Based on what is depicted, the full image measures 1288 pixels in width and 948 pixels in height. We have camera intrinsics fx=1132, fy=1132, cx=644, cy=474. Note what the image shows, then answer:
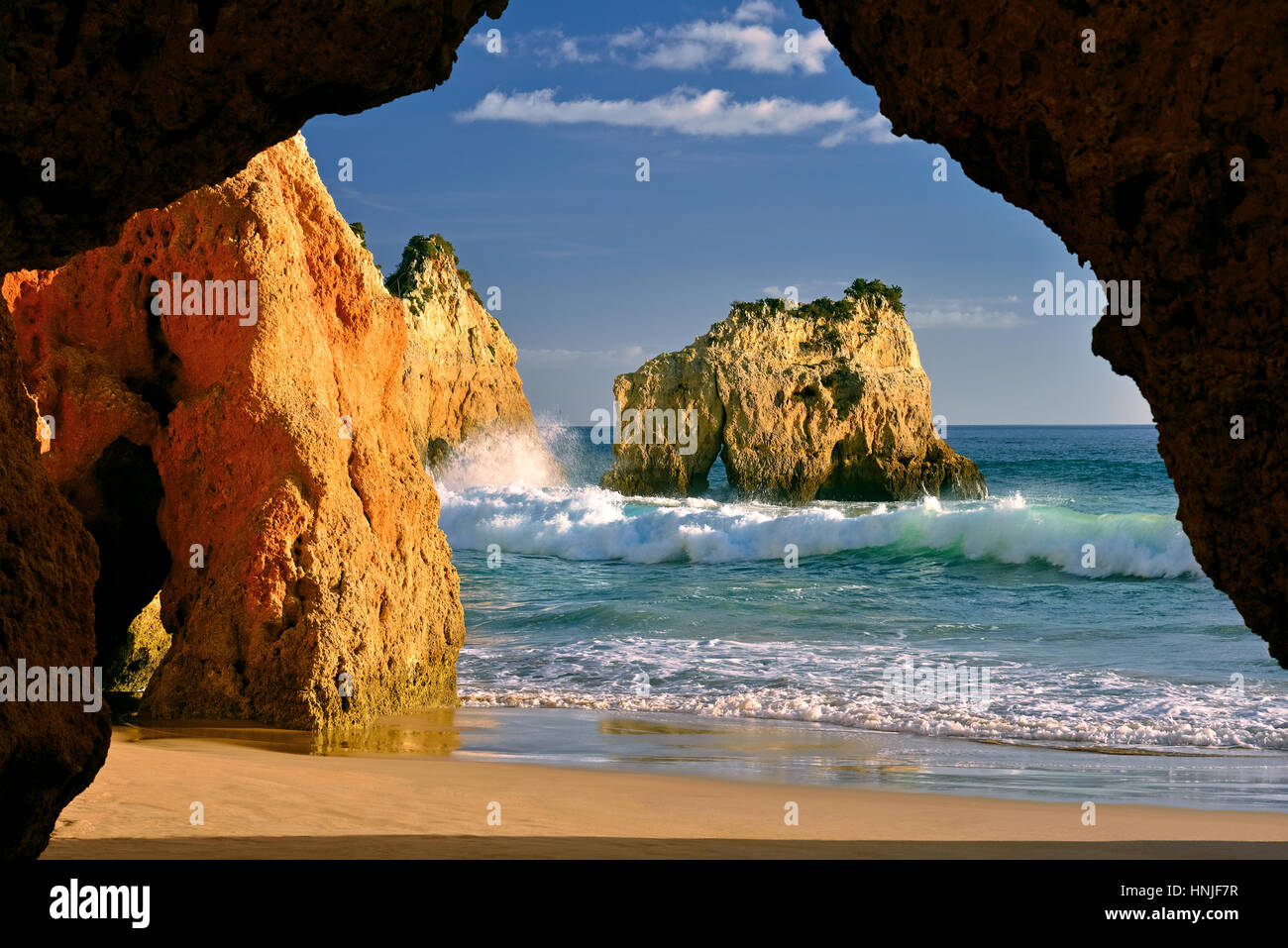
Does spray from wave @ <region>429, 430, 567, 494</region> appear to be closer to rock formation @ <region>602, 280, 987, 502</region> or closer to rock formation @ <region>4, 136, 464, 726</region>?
rock formation @ <region>602, 280, 987, 502</region>

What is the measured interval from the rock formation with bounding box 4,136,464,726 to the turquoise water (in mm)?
3246

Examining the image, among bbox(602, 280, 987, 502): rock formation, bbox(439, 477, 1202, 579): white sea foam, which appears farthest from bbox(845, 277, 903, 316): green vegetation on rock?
bbox(439, 477, 1202, 579): white sea foam

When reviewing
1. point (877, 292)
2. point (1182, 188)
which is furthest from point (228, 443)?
point (877, 292)

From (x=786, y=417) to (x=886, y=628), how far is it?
27.4 metres

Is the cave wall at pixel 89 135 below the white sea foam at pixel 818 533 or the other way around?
the other way around

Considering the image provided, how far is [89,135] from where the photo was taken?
3.68m

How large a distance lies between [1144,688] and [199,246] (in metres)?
9.47

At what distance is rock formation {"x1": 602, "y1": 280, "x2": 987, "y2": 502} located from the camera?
140 ft

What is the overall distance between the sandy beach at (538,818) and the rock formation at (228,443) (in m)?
0.98

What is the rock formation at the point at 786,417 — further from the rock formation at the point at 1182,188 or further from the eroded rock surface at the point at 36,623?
the eroded rock surface at the point at 36,623

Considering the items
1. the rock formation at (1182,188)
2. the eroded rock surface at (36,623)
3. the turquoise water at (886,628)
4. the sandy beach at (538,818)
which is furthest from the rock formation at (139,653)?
the rock formation at (1182,188)

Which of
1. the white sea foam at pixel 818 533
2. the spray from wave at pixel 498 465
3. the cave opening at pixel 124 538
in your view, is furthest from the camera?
the spray from wave at pixel 498 465

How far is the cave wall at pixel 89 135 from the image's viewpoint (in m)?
3.55

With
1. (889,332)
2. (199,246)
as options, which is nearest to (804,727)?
(199,246)
